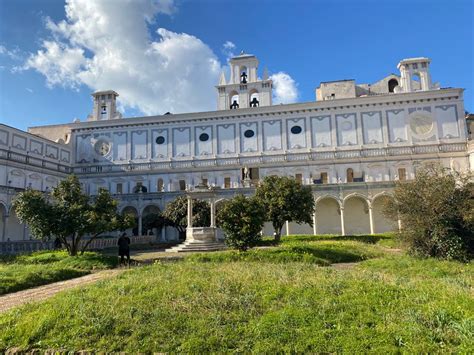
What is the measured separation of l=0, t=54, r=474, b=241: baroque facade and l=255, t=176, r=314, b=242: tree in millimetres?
11600

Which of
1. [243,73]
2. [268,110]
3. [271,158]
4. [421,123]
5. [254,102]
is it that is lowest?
[271,158]

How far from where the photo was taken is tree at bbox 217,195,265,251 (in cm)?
1767

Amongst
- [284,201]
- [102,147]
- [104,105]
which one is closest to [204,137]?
[102,147]

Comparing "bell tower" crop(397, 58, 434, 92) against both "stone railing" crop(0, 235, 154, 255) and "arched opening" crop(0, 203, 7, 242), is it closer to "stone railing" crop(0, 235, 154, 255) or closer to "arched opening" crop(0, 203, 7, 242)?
"stone railing" crop(0, 235, 154, 255)

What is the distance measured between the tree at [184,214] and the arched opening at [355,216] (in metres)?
16.2

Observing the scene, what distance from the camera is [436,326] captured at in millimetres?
6227

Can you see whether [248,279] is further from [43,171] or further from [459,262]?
[43,171]

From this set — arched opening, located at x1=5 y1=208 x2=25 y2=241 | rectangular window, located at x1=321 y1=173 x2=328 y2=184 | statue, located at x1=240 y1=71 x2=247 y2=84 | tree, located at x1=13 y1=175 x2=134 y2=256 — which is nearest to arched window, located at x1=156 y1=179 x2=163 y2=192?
arched opening, located at x1=5 y1=208 x2=25 y2=241

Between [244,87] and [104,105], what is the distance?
20.3m

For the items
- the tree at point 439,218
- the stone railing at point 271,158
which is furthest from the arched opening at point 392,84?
the tree at point 439,218

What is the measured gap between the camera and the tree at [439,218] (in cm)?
1497

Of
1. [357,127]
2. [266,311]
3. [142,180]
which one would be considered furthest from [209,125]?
[266,311]

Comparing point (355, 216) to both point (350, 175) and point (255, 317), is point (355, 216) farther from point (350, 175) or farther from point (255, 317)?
point (255, 317)

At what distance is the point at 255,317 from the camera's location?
22.9 feet
